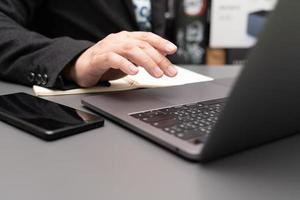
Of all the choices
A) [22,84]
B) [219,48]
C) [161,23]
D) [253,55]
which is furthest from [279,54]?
[219,48]

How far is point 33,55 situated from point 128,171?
0.42m

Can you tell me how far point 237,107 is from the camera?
42cm

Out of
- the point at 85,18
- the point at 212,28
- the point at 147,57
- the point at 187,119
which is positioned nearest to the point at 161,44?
the point at 147,57

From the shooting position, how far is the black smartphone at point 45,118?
55cm

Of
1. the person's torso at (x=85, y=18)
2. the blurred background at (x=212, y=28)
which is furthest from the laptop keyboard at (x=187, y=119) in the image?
the blurred background at (x=212, y=28)

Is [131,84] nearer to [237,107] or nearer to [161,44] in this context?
[161,44]

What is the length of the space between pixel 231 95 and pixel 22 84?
53cm

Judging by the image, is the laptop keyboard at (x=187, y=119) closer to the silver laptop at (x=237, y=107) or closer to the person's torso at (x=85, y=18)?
the silver laptop at (x=237, y=107)

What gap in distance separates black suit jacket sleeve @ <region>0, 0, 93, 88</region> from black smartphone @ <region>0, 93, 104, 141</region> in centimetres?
12

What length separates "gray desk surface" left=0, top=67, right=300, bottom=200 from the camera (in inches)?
16.7

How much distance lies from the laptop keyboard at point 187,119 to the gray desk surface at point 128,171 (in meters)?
0.03

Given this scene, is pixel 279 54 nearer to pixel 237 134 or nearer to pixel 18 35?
pixel 237 134

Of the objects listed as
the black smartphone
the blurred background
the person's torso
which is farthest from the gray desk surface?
the blurred background

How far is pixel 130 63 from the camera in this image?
694 millimetres
